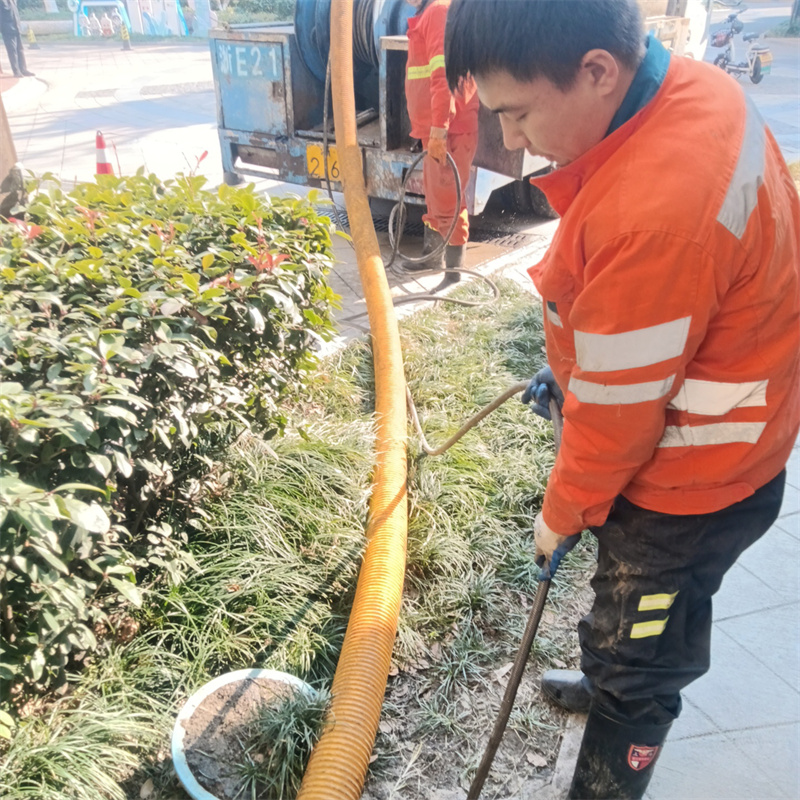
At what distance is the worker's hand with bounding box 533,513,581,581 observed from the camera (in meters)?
1.57

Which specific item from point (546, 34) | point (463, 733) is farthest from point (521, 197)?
point (546, 34)

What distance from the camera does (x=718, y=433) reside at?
4.42ft

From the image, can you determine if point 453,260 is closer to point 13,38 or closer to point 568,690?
point 568,690

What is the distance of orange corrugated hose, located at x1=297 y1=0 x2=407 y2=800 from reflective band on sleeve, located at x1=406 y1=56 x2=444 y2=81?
562 millimetres

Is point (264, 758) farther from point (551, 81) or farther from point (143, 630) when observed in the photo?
point (551, 81)

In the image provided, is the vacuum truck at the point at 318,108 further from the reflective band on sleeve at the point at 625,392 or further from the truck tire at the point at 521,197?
the reflective band on sleeve at the point at 625,392

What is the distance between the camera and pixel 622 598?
1.55 metres

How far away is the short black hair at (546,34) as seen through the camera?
1.14 metres

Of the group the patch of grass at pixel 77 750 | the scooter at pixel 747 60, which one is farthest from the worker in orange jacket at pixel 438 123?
the scooter at pixel 747 60

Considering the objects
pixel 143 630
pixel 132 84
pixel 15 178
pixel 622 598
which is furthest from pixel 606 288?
pixel 132 84

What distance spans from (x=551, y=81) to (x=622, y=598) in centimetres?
109

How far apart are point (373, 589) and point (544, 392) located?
87cm

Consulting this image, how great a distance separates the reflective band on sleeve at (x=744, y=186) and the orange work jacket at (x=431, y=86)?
3.29 meters

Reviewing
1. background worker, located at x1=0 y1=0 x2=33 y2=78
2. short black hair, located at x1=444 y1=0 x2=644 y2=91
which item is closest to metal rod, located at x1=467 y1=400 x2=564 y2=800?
short black hair, located at x1=444 y1=0 x2=644 y2=91
